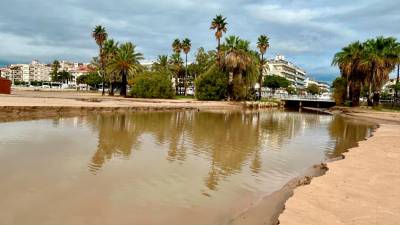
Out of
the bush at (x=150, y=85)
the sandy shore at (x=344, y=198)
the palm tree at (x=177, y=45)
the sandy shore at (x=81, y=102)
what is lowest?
the sandy shore at (x=344, y=198)

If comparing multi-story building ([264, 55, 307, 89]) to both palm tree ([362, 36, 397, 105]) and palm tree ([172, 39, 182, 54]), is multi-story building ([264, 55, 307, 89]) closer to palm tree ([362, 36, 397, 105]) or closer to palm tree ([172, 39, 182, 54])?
palm tree ([172, 39, 182, 54])

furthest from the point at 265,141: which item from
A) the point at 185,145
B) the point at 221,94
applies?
the point at 221,94

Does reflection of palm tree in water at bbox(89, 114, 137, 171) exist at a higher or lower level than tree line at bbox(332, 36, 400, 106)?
lower

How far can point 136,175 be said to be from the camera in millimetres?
10539

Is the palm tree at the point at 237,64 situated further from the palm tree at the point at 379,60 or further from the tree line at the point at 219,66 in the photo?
the palm tree at the point at 379,60

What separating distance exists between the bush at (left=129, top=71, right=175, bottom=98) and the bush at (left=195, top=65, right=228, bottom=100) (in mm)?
6318

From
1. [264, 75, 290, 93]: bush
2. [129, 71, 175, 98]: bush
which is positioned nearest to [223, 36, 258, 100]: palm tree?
[129, 71, 175, 98]: bush

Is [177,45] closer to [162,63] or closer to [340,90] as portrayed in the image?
[162,63]

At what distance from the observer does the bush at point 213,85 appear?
65.7 metres

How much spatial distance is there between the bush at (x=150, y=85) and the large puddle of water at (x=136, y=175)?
45.1 m

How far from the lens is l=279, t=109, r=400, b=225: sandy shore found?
6402mm

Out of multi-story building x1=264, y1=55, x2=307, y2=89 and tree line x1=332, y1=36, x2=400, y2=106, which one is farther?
multi-story building x1=264, y1=55, x2=307, y2=89

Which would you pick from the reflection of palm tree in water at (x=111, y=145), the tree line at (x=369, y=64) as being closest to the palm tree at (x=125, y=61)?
the tree line at (x=369, y=64)

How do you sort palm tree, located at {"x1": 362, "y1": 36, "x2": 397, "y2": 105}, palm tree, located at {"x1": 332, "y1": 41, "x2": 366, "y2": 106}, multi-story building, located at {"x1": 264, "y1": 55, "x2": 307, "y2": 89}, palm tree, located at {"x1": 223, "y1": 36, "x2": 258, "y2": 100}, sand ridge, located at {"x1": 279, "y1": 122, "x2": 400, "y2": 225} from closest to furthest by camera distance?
sand ridge, located at {"x1": 279, "y1": 122, "x2": 400, "y2": 225} → palm tree, located at {"x1": 362, "y1": 36, "x2": 397, "y2": 105} → palm tree, located at {"x1": 332, "y1": 41, "x2": 366, "y2": 106} → palm tree, located at {"x1": 223, "y1": 36, "x2": 258, "y2": 100} → multi-story building, located at {"x1": 264, "y1": 55, "x2": 307, "y2": 89}
